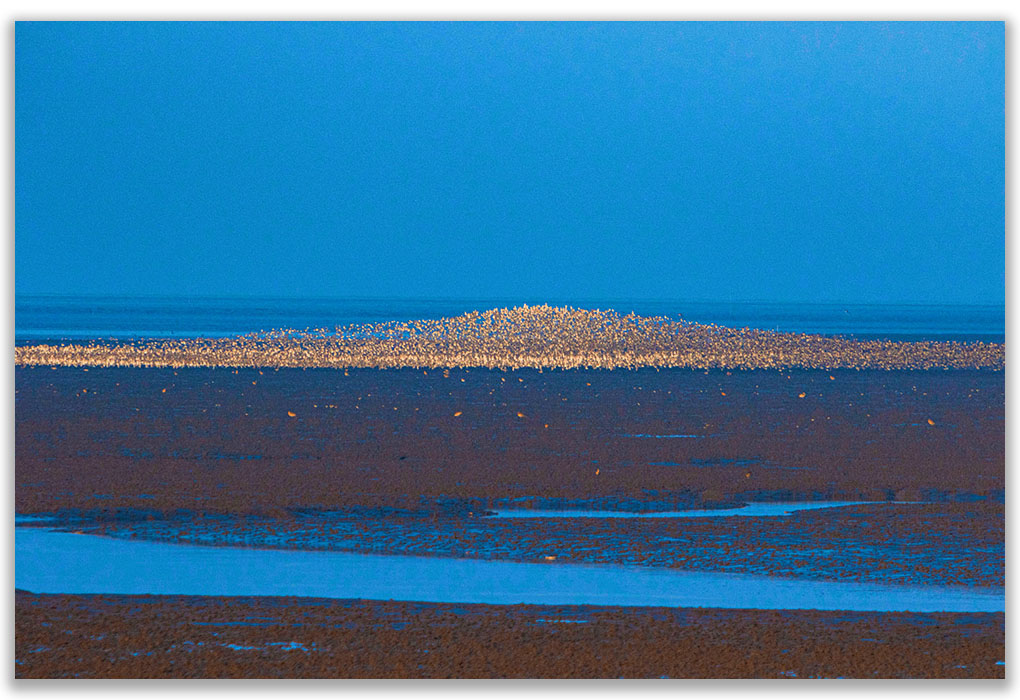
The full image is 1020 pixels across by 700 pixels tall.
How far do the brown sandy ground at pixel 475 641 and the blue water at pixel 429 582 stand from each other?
237 mm

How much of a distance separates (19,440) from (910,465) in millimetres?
9410

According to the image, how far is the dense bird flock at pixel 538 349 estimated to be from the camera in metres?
25.7

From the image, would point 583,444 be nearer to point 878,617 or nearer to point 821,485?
point 821,485

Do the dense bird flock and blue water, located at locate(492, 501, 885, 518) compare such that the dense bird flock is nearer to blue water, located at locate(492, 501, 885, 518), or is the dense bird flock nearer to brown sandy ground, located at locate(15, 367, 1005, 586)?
brown sandy ground, located at locate(15, 367, 1005, 586)

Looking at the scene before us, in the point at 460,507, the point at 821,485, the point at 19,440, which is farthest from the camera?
the point at 19,440

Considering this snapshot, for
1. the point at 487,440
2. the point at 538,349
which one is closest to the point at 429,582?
the point at 487,440

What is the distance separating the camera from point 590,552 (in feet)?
26.0

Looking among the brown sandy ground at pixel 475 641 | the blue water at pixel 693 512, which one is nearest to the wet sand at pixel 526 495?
the brown sandy ground at pixel 475 641

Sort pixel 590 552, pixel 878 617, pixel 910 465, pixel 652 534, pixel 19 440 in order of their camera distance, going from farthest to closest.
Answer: pixel 19 440 < pixel 910 465 < pixel 652 534 < pixel 590 552 < pixel 878 617

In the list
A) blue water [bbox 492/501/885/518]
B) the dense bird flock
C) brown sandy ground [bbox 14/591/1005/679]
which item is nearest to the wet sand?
brown sandy ground [bbox 14/591/1005/679]

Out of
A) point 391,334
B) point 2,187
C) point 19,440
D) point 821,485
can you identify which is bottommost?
point 391,334

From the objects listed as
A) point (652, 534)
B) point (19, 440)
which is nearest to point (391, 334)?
point (19, 440)

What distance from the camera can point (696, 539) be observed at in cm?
831

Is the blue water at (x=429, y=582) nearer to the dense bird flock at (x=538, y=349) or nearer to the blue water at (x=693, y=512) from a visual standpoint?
the blue water at (x=693, y=512)
